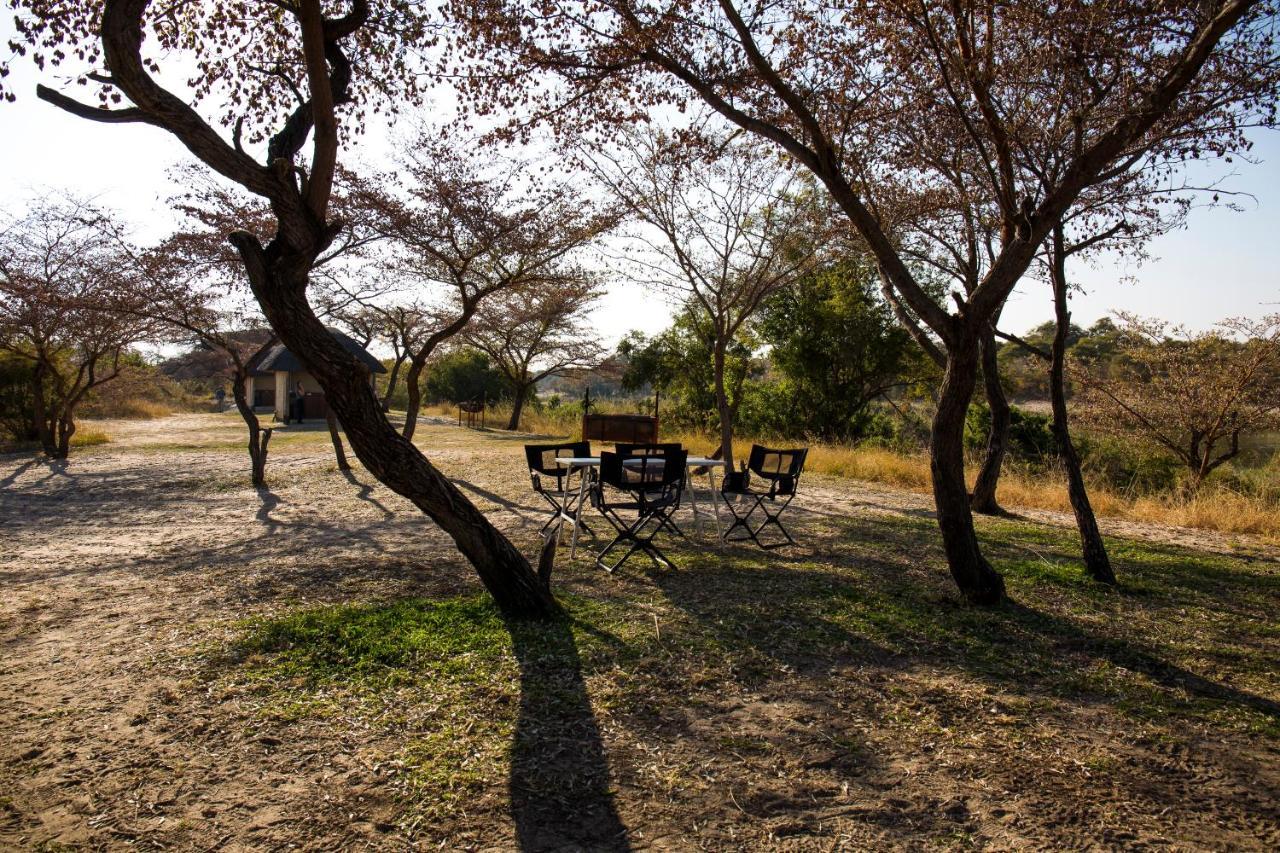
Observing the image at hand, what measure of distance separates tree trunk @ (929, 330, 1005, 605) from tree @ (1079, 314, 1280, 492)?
8504 millimetres

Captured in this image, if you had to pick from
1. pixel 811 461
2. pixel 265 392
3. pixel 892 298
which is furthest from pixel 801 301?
pixel 265 392

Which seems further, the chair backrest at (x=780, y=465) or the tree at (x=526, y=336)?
the tree at (x=526, y=336)

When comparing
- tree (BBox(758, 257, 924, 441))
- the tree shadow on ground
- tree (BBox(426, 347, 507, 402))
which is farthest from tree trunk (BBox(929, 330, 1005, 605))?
tree (BBox(426, 347, 507, 402))

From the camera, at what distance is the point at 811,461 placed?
14.1 meters

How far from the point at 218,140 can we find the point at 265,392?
36726 millimetres

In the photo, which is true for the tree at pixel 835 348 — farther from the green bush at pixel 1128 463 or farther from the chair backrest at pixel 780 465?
the chair backrest at pixel 780 465

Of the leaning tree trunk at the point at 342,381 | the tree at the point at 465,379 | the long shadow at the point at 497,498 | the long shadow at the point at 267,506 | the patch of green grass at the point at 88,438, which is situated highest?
the tree at the point at 465,379

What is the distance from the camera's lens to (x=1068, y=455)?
5613mm

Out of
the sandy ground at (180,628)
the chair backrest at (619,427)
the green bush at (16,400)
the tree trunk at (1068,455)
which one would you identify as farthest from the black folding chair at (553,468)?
the green bush at (16,400)

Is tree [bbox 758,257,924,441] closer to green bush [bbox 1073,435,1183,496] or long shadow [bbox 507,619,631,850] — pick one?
green bush [bbox 1073,435,1183,496]

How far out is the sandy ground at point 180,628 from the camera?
2400 mm

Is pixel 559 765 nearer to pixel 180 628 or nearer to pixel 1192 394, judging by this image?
pixel 180 628

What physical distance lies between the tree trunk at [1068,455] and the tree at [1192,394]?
709 centimetres

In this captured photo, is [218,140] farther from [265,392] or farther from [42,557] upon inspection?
[265,392]
